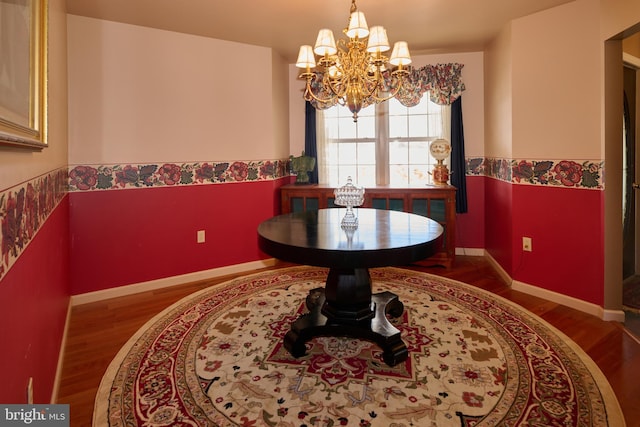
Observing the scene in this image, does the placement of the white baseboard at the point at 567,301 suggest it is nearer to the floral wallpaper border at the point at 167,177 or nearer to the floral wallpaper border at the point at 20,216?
the floral wallpaper border at the point at 167,177

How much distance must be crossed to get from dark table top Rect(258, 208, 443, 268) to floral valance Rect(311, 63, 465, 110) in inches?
88.0

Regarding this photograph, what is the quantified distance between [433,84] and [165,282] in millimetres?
3512

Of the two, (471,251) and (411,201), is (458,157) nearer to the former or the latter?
(411,201)

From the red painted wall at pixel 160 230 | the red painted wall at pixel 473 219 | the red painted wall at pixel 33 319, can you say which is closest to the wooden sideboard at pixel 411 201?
the red painted wall at pixel 160 230

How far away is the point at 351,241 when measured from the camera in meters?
1.93

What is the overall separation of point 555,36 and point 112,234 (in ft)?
12.9

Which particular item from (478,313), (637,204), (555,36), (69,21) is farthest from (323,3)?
(637,204)

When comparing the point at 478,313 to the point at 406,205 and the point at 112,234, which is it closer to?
the point at 406,205

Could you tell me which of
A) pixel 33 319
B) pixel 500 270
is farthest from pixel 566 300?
pixel 33 319

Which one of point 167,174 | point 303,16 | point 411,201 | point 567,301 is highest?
point 303,16

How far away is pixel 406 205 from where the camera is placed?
13.1ft

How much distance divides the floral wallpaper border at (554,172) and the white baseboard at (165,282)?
8.28ft

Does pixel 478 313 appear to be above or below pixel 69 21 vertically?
below

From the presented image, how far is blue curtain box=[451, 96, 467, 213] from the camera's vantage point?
14.0 ft
